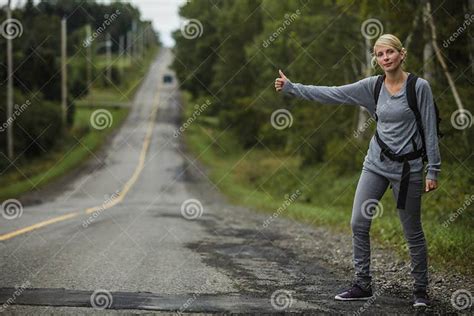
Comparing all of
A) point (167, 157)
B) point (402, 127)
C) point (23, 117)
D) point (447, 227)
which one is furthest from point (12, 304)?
point (167, 157)

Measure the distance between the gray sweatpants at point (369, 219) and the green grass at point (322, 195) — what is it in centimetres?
191

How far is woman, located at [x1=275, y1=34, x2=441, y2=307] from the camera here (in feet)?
17.1

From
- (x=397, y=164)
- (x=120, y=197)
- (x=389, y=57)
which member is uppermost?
(x=120, y=197)

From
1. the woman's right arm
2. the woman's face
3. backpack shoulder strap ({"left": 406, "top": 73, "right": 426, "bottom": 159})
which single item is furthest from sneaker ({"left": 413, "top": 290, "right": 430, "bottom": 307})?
the woman's face

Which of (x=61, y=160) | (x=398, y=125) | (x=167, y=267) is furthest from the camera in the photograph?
(x=61, y=160)

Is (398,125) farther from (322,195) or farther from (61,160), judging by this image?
(61,160)

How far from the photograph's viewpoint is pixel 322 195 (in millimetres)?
21312

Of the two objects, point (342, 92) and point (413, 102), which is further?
point (342, 92)

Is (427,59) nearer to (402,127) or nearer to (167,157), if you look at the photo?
(402,127)

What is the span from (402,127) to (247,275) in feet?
7.50

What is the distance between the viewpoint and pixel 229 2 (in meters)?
43.7

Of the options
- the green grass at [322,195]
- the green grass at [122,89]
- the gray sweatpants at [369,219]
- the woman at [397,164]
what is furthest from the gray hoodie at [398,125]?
the green grass at [122,89]

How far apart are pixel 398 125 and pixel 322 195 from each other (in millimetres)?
16134

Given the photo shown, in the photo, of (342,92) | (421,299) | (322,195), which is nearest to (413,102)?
(342,92)
